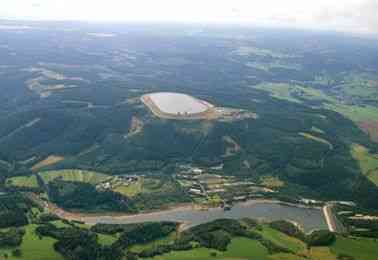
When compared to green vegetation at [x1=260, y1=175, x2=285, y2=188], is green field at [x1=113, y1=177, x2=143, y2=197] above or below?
above

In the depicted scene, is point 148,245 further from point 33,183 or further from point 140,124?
point 140,124

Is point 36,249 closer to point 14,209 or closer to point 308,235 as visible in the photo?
point 14,209

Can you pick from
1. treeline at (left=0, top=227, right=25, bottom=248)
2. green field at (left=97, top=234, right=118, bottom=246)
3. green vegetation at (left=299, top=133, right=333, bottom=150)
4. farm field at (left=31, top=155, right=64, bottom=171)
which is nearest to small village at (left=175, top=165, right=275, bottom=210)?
green field at (left=97, top=234, right=118, bottom=246)

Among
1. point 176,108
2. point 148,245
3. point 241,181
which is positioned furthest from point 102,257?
point 176,108

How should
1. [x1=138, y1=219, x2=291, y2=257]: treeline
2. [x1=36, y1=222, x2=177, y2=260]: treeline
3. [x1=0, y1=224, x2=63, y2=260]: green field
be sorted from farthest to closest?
1. [x1=138, y1=219, x2=291, y2=257]: treeline
2. [x1=36, y1=222, x2=177, y2=260]: treeline
3. [x1=0, y1=224, x2=63, y2=260]: green field

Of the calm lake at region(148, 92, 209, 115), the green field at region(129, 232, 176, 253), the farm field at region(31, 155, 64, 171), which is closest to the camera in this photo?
the green field at region(129, 232, 176, 253)

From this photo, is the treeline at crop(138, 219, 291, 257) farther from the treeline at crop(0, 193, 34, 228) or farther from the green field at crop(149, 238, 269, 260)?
the treeline at crop(0, 193, 34, 228)

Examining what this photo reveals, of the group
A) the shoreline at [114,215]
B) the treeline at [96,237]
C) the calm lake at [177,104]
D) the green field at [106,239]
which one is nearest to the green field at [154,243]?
the treeline at [96,237]
